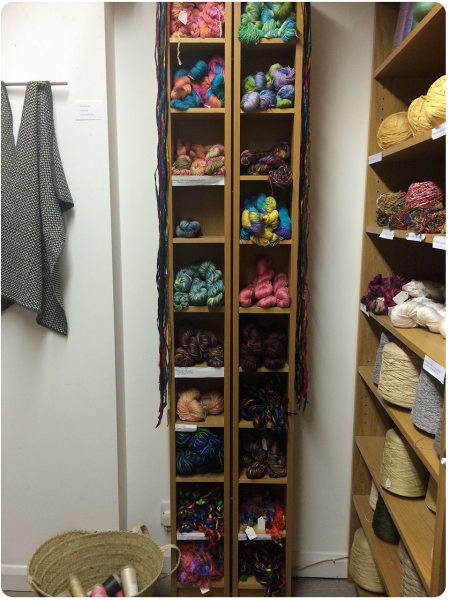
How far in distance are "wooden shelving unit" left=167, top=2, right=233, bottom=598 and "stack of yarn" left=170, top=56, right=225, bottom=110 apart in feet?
0.09

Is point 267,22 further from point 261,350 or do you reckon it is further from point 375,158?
point 261,350

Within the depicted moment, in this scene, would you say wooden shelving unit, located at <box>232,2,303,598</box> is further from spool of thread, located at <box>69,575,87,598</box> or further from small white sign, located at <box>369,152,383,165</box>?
spool of thread, located at <box>69,575,87,598</box>

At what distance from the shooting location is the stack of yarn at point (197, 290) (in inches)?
61.1

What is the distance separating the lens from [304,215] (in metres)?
1.54

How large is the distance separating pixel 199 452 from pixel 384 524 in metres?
0.72

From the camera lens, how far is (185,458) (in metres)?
1.66

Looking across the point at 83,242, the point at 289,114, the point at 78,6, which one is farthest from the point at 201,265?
the point at 78,6

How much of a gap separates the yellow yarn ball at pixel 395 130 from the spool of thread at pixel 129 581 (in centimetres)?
179

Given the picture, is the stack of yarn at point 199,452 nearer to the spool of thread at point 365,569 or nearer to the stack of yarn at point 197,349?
the stack of yarn at point 197,349

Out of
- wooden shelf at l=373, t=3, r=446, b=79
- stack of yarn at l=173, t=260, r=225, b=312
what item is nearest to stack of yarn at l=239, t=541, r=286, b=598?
stack of yarn at l=173, t=260, r=225, b=312

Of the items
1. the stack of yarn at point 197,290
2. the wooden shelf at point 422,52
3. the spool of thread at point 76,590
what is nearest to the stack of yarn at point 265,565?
the spool of thread at point 76,590

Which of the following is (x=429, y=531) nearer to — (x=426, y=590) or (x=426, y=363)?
(x=426, y=590)

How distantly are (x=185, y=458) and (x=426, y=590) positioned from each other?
2.88 feet

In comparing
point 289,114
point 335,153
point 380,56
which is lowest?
point 335,153
